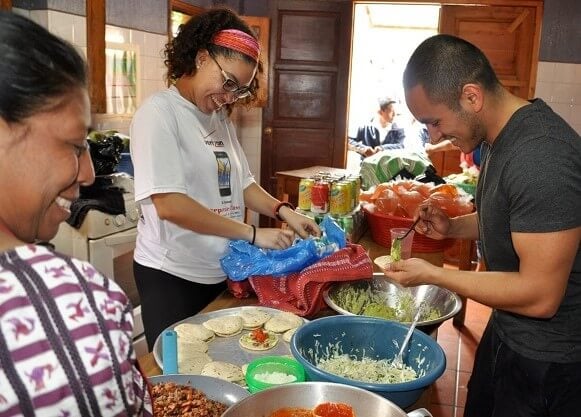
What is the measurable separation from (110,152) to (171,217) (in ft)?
4.90

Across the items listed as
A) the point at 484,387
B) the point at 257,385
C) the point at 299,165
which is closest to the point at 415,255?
the point at 484,387

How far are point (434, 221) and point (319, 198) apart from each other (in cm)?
59

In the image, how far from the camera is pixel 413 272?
1577 millimetres

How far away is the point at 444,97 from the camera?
1528mm

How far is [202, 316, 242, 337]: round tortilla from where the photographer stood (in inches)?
63.4

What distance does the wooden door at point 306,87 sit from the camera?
559 centimetres

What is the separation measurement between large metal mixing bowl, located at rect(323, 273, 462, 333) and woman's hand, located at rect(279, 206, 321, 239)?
28 centimetres

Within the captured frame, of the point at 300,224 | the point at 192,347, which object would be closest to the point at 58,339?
the point at 192,347

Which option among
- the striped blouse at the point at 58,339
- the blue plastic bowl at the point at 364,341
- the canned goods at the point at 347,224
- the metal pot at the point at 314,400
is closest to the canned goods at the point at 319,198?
the canned goods at the point at 347,224

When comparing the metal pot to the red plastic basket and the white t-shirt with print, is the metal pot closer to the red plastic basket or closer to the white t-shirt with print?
the white t-shirt with print

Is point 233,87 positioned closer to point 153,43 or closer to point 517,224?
point 517,224

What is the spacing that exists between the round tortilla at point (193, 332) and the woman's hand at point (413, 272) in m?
0.57

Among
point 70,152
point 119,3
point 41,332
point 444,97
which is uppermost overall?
point 119,3

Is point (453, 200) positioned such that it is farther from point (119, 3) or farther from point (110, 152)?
point (119, 3)
